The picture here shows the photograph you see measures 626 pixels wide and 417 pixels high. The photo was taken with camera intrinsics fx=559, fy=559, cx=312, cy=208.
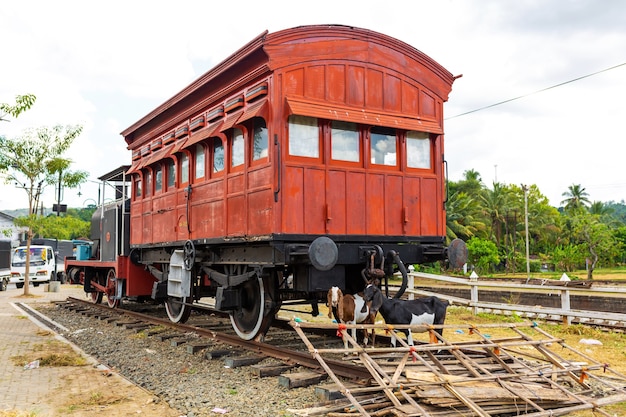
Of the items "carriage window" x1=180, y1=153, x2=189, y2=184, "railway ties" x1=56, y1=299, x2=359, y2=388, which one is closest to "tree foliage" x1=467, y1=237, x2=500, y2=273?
"railway ties" x1=56, y1=299, x2=359, y2=388

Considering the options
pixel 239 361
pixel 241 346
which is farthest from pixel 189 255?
pixel 239 361

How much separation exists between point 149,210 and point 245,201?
14.6ft

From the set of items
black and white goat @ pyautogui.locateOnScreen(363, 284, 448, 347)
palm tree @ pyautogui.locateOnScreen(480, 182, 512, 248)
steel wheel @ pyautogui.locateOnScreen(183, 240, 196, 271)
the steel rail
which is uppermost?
palm tree @ pyautogui.locateOnScreen(480, 182, 512, 248)

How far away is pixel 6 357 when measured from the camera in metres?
8.01

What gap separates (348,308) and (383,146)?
232 cm

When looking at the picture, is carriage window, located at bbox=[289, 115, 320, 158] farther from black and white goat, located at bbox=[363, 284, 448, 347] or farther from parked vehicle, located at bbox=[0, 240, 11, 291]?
parked vehicle, located at bbox=[0, 240, 11, 291]

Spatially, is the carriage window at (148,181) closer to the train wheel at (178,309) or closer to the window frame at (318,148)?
the train wheel at (178,309)

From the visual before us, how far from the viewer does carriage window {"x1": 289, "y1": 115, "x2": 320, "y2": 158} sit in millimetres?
6898

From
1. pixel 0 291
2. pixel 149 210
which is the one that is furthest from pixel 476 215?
pixel 149 210

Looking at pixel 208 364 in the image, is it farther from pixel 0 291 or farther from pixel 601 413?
pixel 0 291

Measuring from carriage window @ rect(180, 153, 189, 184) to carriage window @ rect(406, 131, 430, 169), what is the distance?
3.85 metres

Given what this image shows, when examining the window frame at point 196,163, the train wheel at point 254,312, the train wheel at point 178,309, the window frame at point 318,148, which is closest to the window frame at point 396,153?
the window frame at point 318,148

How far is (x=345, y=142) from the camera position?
23.9 feet

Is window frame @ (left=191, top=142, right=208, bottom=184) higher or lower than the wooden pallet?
higher
